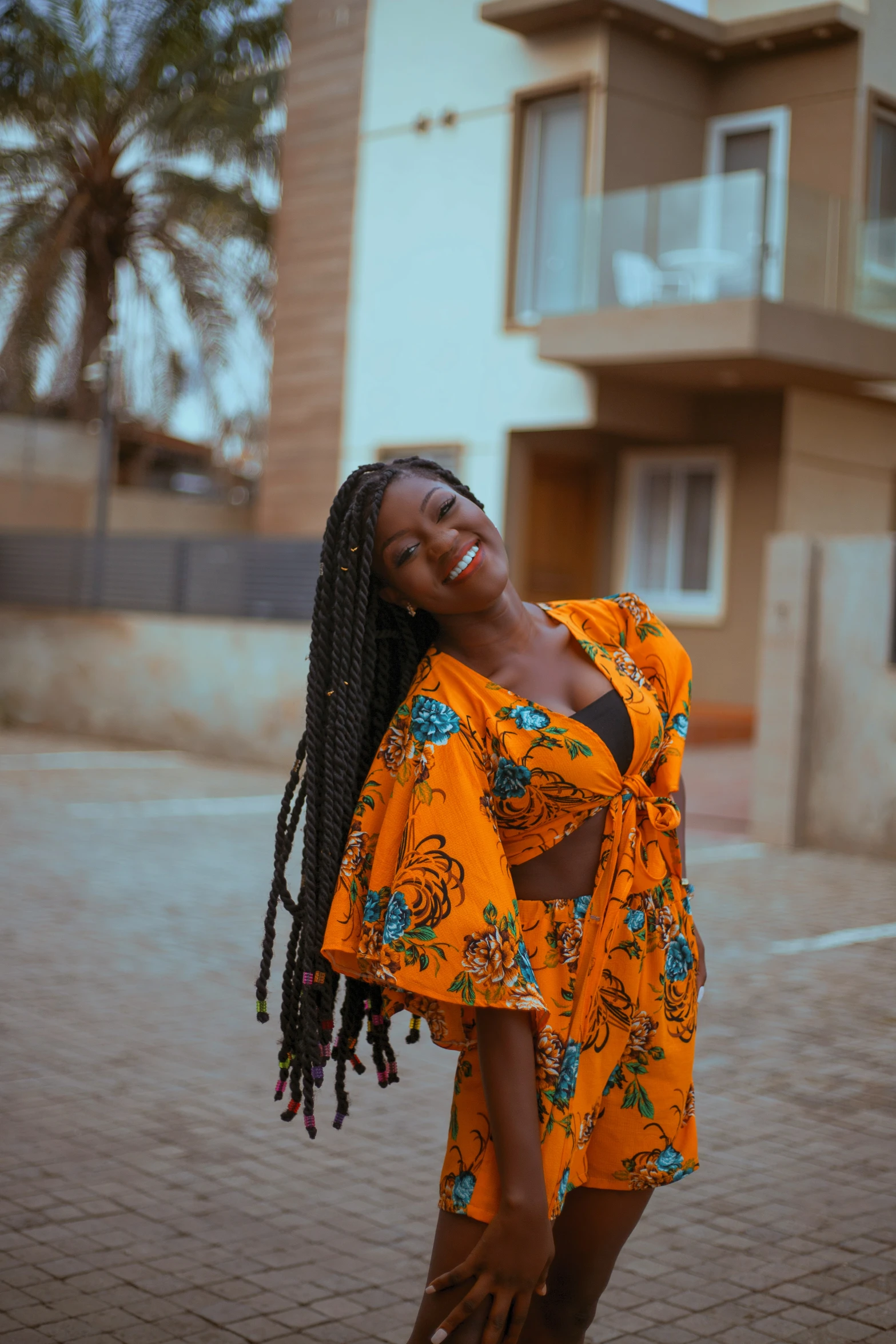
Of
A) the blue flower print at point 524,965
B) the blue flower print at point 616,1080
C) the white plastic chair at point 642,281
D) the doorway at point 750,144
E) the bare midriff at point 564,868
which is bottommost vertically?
the blue flower print at point 616,1080

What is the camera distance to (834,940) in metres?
7.81

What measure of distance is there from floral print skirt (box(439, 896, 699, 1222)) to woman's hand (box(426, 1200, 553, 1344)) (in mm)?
92

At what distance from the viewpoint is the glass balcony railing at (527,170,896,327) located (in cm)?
1395

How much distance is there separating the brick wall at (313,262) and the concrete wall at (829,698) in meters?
8.54

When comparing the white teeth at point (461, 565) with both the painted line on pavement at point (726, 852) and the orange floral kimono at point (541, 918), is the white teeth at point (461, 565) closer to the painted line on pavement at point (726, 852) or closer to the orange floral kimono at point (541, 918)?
the orange floral kimono at point (541, 918)

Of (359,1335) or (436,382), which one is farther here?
(436,382)

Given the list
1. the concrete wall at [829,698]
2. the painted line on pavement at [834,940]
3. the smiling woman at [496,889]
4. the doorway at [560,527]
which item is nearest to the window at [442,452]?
the doorway at [560,527]

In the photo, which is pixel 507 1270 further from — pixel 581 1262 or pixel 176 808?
pixel 176 808

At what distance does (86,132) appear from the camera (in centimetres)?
2134

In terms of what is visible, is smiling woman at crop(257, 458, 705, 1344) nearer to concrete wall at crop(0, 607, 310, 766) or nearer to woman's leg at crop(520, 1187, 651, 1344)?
woman's leg at crop(520, 1187, 651, 1344)

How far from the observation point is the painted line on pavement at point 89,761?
559 inches

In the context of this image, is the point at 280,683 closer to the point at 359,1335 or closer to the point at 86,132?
the point at 86,132

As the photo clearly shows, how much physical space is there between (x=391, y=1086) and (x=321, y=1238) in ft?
4.23

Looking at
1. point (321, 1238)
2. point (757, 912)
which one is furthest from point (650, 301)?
point (321, 1238)
